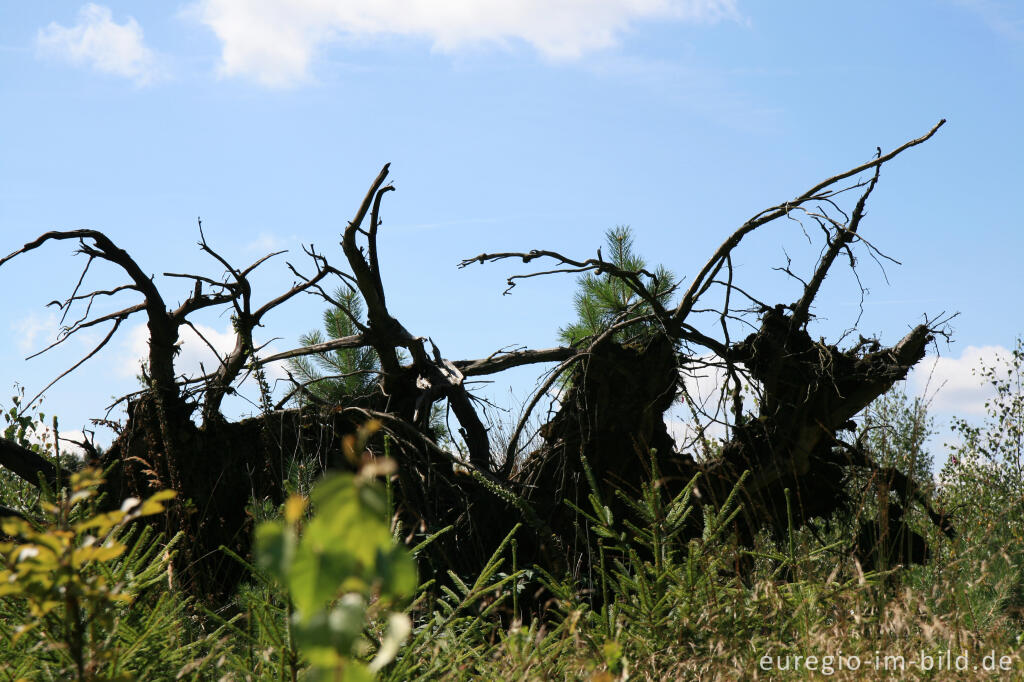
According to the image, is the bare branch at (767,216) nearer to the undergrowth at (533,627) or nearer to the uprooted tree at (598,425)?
the uprooted tree at (598,425)

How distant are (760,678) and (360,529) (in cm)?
232

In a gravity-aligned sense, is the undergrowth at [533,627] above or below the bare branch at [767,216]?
below

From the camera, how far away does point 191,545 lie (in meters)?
5.33

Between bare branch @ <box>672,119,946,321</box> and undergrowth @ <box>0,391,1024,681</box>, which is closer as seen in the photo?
undergrowth @ <box>0,391,1024,681</box>

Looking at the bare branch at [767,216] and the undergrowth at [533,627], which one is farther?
the bare branch at [767,216]

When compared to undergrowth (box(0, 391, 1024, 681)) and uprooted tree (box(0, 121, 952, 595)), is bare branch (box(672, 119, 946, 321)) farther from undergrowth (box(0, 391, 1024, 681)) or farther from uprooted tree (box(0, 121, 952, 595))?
undergrowth (box(0, 391, 1024, 681))

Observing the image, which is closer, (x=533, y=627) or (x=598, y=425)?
(x=533, y=627)

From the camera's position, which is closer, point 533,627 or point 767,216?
point 533,627

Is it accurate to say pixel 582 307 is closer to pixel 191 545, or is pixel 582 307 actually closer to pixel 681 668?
pixel 191 545

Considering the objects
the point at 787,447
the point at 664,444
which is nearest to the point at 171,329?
the point at 664,444

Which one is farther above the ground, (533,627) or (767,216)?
(767,216)

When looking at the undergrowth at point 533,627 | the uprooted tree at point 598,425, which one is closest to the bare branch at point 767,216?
the uprooted tree at point 598,425

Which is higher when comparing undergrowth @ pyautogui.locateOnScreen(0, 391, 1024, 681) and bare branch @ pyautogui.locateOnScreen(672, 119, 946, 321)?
bare branch @ pyautogui.locateOnScreen(672, 119, 946, 321)

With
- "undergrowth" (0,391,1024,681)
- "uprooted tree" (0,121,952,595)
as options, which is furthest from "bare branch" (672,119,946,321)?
"undergrowth" (0,391,1024,681)
